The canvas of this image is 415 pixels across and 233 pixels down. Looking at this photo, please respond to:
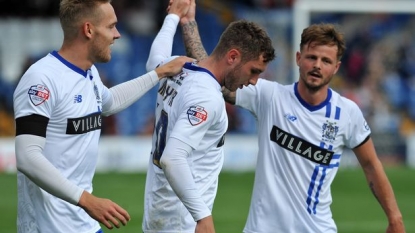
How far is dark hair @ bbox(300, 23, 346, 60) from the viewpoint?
23.2 ft

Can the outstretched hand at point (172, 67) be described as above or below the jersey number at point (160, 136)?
above

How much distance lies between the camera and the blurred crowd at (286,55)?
24328mm

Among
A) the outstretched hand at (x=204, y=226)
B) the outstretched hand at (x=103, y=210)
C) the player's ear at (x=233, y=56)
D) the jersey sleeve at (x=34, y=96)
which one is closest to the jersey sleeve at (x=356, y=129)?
the player's ear at (x=233, y=56)

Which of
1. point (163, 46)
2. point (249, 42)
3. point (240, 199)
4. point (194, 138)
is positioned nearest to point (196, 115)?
point (194, 138)

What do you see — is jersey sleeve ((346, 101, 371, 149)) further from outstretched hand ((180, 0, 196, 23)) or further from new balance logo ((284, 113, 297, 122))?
outstretched hand ((180, 0, 196, 23))

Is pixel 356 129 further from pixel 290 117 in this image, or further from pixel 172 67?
pixel 172 67

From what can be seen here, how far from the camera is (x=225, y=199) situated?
53.4 ft

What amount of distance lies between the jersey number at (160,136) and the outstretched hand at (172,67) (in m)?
0.29

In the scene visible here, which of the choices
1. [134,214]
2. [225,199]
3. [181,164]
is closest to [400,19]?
[225,199]

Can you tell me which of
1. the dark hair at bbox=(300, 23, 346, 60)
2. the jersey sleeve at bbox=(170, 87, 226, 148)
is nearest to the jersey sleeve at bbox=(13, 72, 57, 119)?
the jersey sleeve at bbox=(170, 87, 226, 148)

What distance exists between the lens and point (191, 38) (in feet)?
23.3

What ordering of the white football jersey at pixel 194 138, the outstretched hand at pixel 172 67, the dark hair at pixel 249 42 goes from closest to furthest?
the white football jersey at pixel 194 138
the dark hair at pixel 249 42
the outstretched hand at pixel 172 67

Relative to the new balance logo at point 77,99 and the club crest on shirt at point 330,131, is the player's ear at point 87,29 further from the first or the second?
the club crest on shirt at point 330,131

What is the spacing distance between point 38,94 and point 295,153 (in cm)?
235
